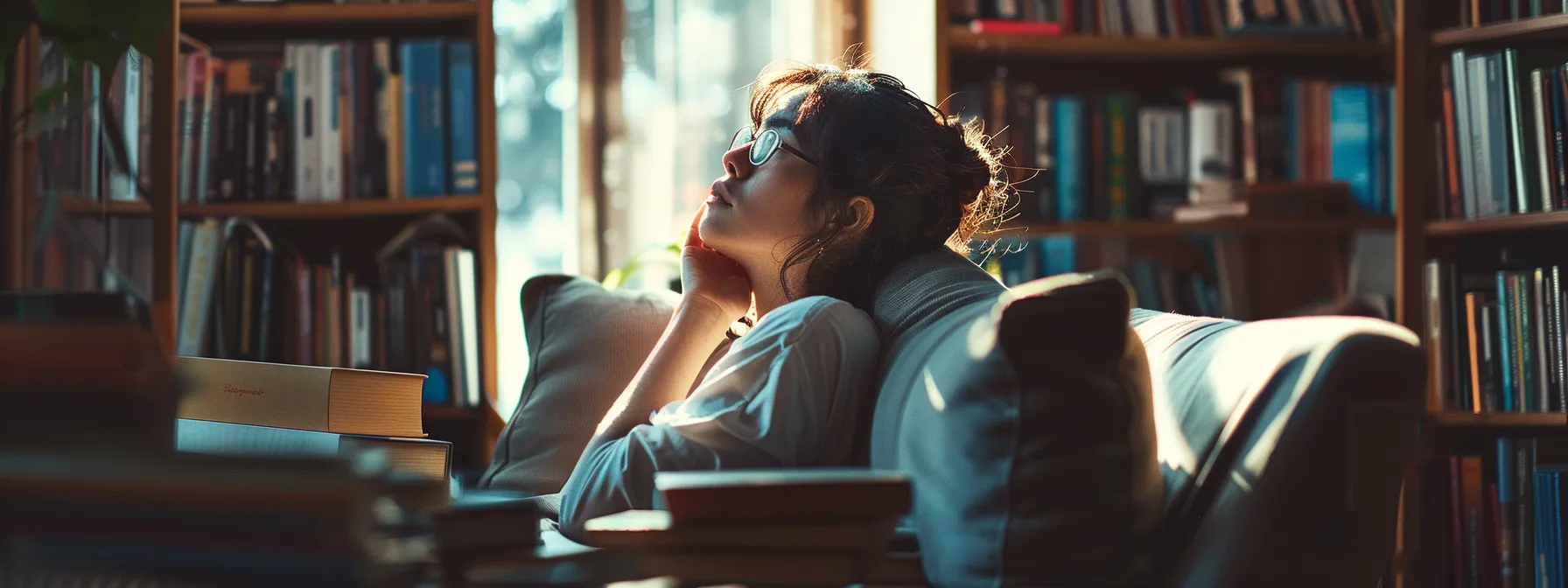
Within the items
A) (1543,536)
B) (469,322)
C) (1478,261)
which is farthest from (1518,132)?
(469,322)

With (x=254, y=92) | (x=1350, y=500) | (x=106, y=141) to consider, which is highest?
(x=254, y=92)

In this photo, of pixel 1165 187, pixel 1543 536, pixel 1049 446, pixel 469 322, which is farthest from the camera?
pixel 1165 187

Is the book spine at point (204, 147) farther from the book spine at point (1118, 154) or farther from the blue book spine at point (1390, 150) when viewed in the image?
the blue book spine at point (1390, 150)

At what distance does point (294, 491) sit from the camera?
0.57m

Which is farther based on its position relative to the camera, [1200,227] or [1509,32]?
[1200,227]

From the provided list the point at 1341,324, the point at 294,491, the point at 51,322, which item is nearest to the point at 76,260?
the point at 51,322

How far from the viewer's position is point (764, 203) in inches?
54.3

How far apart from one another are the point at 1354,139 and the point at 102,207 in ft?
7.49

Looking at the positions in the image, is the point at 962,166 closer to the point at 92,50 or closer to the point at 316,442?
the point at 316,442

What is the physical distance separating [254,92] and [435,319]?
56cm

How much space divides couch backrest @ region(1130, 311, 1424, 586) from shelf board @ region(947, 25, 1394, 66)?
172 centimetres

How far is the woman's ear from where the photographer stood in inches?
53.4

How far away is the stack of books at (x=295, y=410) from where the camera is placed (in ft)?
3.97

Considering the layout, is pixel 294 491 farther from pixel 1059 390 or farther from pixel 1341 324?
pixel 1341 324
